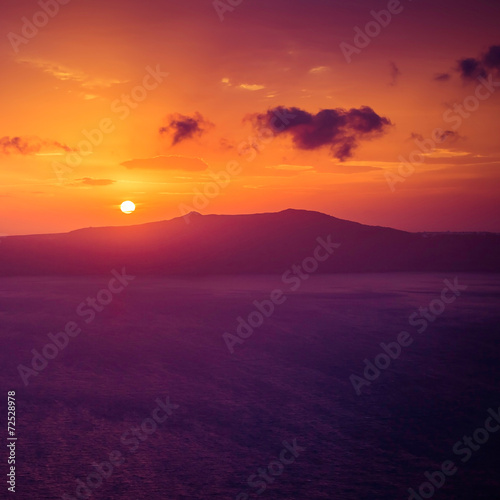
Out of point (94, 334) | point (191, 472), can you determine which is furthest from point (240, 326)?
point (191, 472)

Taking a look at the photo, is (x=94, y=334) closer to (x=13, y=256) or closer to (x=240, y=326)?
(x=240, y=326)

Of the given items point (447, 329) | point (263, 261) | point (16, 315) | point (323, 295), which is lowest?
point (447, 329)

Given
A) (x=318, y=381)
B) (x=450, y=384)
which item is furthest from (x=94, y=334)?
(x=450, y=384)

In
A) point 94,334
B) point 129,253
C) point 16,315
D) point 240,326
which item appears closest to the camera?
point 94,334

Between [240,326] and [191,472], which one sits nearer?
[191,472]

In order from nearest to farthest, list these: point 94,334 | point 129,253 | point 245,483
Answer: point 245,483 < point 94,334 < point 129,253

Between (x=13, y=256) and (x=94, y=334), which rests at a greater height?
(x=13, y=256)
